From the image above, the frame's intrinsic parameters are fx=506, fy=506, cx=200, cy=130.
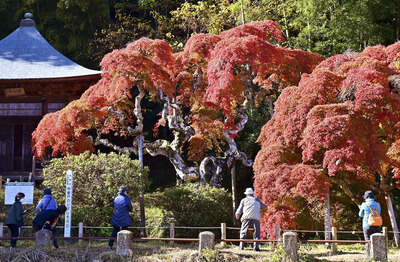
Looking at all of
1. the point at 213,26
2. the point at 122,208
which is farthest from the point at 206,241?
the point at 213,26

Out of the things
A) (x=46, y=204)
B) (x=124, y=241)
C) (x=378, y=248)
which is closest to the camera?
(x=378, y=248)

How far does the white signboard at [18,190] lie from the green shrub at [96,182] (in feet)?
3.29

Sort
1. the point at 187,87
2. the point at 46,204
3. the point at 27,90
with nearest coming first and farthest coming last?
the point at 46,204
the point at 187,87
the point at 27,90

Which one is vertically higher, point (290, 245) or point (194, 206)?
point (194, 206)

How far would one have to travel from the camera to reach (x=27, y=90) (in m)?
16.7

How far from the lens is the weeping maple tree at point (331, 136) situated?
9984 mm

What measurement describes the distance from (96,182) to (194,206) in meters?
2.46

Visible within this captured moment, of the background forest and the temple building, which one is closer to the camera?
the background forest

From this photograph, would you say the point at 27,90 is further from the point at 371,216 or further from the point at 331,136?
the point at 371,216

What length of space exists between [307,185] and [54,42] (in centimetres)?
1424

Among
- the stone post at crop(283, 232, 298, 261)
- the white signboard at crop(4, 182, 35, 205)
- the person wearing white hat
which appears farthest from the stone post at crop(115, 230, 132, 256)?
the white signboard at crop(4, 182, 35, 205)

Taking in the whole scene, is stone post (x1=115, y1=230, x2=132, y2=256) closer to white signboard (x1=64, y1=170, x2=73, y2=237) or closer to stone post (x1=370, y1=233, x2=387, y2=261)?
white signboard (x1=64, y1=170, x2=73, y2=237)

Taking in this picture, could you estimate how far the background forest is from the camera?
1475cm

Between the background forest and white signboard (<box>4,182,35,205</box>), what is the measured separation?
6250 mm
